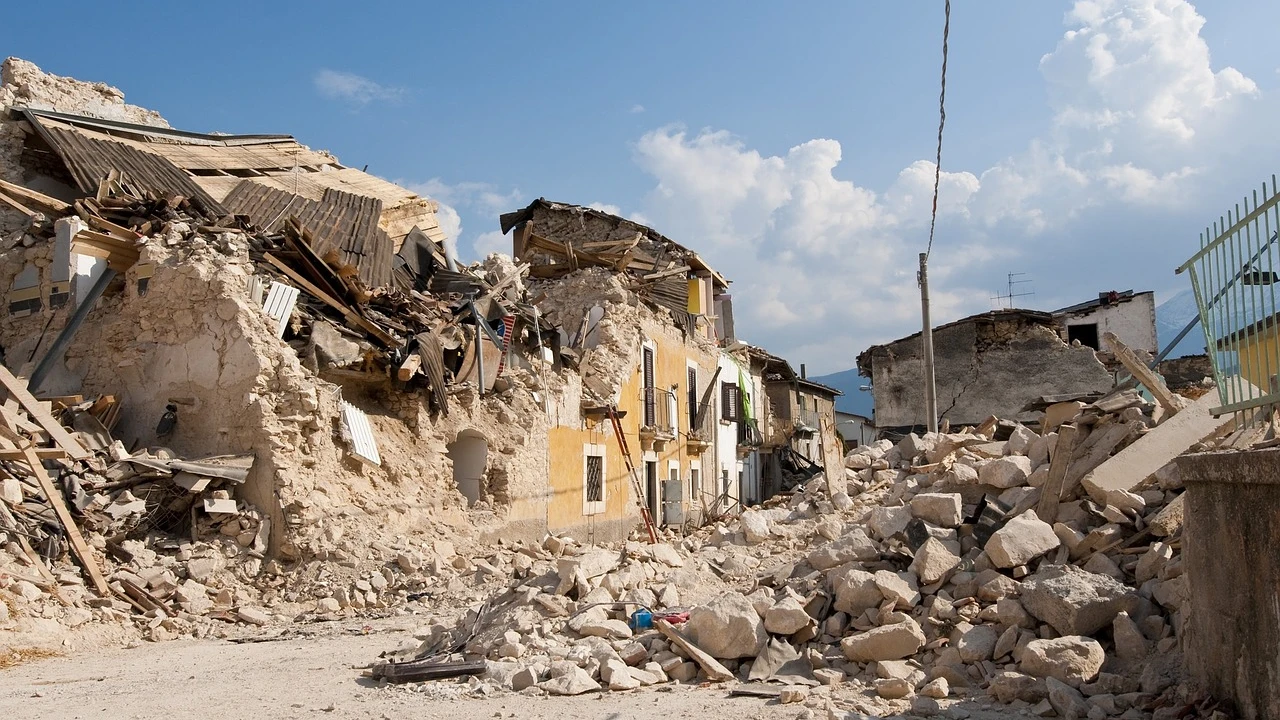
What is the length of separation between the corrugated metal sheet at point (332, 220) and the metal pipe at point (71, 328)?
221 cm

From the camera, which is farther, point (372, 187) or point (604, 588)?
point (372, 187)

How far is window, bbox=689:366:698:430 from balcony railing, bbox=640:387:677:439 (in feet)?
5.39

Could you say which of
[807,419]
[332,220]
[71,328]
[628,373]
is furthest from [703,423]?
[71,328]

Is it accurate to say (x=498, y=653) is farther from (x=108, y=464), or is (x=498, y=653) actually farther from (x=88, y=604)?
(x=108, y=464)

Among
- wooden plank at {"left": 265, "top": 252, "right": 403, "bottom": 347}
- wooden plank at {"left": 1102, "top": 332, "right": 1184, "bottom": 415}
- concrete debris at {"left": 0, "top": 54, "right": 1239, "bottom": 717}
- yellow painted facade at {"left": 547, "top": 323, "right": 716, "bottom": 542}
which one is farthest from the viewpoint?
yellow painted facade at {"left": 547, "top": 323, "right": 716, "bottom": 542}

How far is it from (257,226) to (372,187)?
571cm

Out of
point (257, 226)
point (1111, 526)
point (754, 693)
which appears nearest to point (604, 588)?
point (754, 693)

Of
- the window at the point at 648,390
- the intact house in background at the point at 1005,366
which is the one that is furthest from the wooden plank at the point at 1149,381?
the intact house in background at the point at 1005,366

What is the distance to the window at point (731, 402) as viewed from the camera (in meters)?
27.0

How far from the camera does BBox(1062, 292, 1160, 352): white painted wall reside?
28188 millimetres

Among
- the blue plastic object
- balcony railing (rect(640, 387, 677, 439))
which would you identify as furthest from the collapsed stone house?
the blue plastic object

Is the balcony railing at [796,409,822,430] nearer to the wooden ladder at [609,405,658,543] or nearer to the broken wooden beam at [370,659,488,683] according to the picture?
the wooden ladder at [609,405,658,543]

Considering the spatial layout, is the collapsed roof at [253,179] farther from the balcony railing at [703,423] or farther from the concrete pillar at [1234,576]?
the concrete pillar at [1234,576]

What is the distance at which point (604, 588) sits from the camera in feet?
26.0
